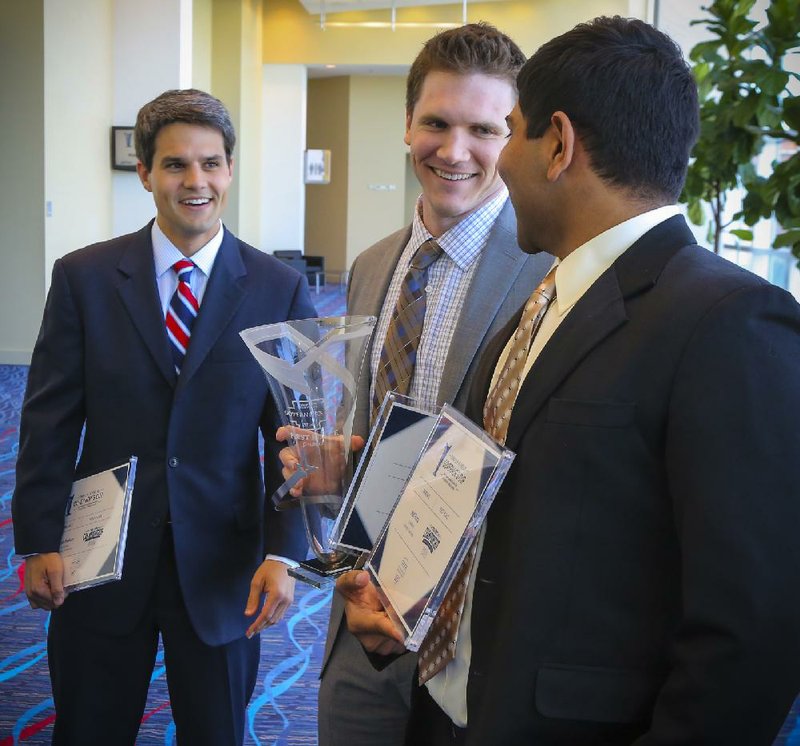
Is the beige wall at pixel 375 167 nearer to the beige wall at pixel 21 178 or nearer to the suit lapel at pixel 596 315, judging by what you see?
the beige wall at pixel 21 178

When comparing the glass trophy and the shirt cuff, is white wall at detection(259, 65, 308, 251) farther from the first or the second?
the glass trophy

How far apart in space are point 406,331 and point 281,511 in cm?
54

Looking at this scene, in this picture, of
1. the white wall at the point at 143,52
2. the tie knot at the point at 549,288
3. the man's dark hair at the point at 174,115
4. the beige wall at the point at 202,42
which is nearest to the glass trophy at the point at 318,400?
the tie knot at the point at 549,288

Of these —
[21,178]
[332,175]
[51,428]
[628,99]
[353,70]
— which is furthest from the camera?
[332,175]

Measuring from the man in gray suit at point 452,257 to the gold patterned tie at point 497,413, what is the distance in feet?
1.26

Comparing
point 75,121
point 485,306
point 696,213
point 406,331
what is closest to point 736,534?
point 485,306

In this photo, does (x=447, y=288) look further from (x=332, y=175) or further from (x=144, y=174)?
(x=332, y=175)

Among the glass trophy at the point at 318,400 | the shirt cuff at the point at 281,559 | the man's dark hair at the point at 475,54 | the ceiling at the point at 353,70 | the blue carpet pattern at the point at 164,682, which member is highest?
the ceiling at the point at 353,70

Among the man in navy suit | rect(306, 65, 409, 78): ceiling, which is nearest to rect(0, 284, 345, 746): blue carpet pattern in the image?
the man in navy suit

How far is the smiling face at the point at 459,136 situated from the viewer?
1.73 m

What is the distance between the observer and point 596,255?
121cm

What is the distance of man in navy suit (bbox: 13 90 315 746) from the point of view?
6.49 feet

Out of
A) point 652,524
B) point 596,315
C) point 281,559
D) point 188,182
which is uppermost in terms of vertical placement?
point 188,182

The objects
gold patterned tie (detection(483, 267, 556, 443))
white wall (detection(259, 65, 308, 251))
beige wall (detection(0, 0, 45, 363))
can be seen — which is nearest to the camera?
gold patterned tie (detection(483, 267, 556, 443))
